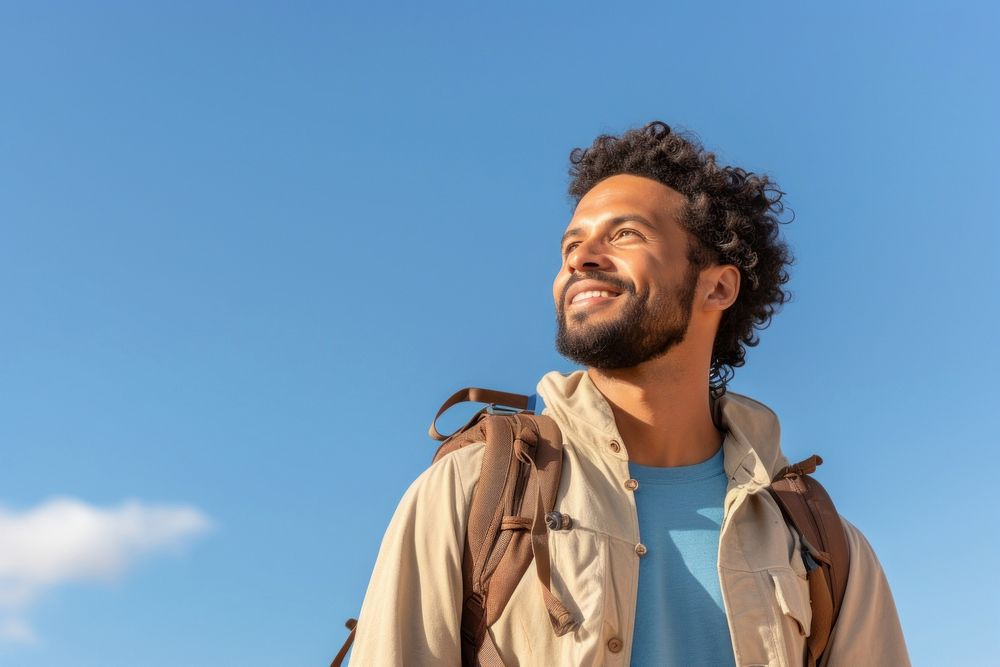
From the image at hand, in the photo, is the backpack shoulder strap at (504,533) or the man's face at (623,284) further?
the man's face at (623,284)

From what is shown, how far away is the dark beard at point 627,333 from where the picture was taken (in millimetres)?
5824

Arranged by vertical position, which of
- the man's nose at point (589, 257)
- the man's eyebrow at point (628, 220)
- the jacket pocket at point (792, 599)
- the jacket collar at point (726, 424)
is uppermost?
the man's eyebrow at point (628, 220)

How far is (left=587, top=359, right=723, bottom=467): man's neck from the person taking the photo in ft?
19.3

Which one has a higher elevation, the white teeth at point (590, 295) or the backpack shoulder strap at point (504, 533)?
the white teeth at point (590, 295)

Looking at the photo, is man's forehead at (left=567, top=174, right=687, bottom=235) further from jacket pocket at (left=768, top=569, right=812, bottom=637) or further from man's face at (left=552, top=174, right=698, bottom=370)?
jacket pocket at (left=768, top=569, right=812, bottom=637)

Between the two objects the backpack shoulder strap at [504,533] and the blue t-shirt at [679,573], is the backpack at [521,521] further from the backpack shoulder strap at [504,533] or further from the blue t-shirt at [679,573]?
the blue t-shirt at [679,573]

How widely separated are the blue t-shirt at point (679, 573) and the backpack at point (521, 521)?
437mm

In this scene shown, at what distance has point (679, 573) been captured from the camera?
17.4 ft

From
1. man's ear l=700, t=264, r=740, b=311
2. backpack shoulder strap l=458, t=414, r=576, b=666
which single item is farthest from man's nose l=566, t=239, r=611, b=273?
backpack shoulder strap l=458, t=414, r=576, b=666

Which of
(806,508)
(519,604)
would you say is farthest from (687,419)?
(519,604)

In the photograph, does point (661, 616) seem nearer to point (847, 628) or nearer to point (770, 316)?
point (847, 628)

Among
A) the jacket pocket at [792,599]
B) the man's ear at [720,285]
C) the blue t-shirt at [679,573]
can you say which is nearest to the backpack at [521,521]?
the jacket pocket at [792,599]

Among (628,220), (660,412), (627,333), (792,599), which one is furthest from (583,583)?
(628,220)

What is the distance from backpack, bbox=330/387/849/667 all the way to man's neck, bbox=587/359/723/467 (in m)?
0.45
